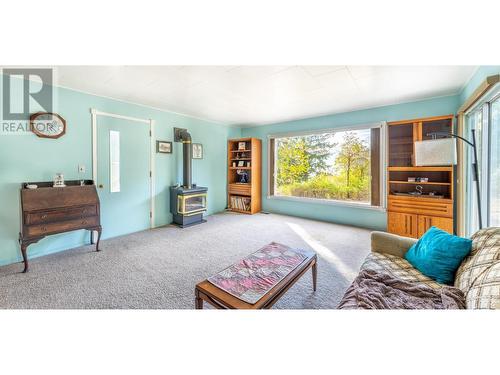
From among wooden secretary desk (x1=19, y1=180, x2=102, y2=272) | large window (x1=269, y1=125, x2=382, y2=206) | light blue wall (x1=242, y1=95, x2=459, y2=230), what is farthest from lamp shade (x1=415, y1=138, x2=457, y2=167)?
wooden secretary desk (x1=19, y1=180, x2=102, y2=272)

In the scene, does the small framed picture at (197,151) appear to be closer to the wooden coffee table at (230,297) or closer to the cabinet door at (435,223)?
the wooden coffee table at (230,297)

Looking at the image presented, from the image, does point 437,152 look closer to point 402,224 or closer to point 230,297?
point 402,224

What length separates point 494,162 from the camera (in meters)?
2.12

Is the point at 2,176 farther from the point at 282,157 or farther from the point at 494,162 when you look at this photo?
the point at 494,162

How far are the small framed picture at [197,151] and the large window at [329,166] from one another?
1732 mm

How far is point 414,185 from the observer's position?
139 inches

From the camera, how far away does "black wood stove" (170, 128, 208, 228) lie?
157 inches

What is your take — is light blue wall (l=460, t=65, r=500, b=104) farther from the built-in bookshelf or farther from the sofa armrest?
the built-in bookshelf

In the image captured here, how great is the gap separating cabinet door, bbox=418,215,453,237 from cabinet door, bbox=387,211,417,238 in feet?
0.24

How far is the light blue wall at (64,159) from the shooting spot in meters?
2.50

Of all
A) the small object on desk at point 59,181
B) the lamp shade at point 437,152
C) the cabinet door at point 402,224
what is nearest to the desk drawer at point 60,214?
the small object on desk at point 59,181

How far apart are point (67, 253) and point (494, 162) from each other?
5.20 metres

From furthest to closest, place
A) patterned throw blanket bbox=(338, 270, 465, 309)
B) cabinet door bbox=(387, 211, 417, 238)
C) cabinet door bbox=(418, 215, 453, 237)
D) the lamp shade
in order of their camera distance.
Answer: cabinet door bbox=(387, 211, 417, 238) → cabinet door bbox=(418, 215, 453, 237) → the lamp shade → patterned throw blanket bbox=(338, 270, 465, 309)

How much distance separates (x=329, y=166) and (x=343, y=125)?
2.84 feet
